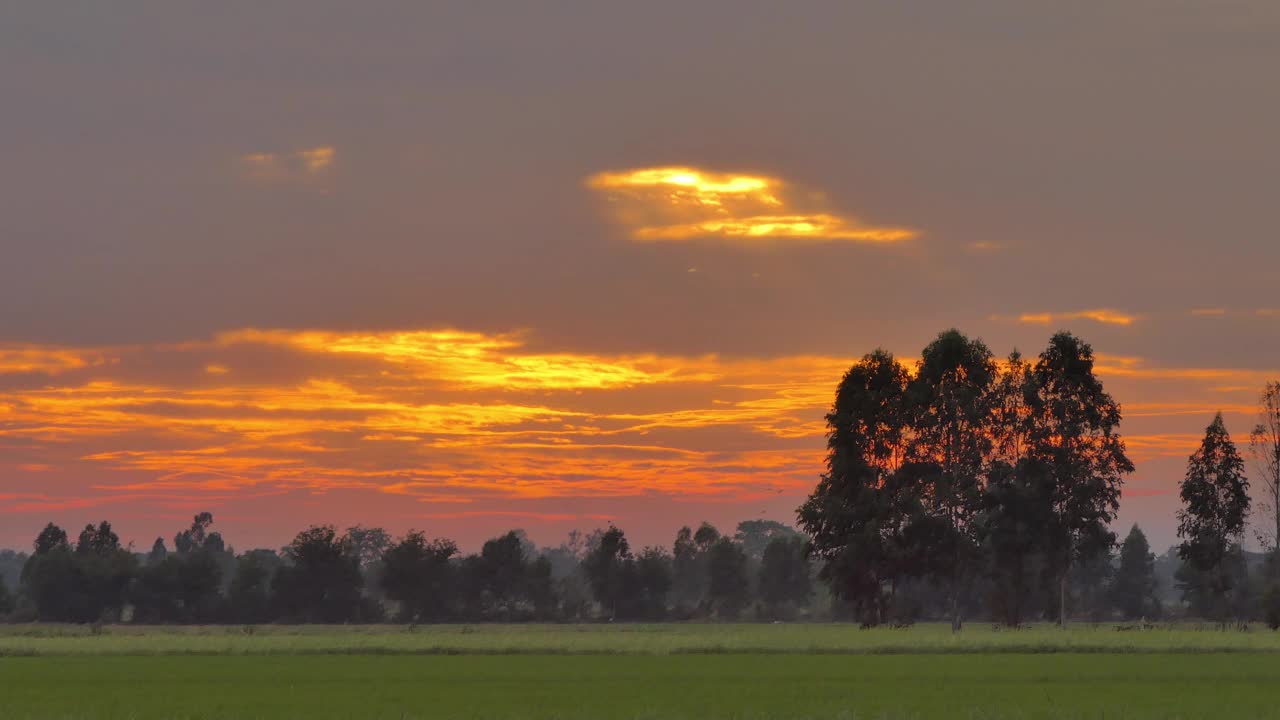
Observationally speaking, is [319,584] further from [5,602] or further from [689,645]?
[689,645]

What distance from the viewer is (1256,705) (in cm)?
4406

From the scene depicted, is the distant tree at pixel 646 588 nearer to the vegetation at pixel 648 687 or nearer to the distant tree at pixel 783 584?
the distant tree at pixel 783 584

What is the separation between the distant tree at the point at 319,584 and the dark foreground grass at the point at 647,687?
98707mm

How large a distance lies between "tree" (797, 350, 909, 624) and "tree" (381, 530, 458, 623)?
75.8 metres

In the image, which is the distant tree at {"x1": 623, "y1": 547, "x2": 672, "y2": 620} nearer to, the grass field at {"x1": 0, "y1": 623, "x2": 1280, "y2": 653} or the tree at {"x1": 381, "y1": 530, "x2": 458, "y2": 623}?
the tree at {"x1": 381, "y1": 530, "x2": 458, "y2": 623}

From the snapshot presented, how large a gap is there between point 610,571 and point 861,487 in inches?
3100

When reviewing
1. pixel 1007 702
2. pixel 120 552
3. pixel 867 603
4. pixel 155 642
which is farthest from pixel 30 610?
pixel 1007 702

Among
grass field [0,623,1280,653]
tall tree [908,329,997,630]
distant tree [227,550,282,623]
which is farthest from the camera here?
distant tree [227,550,282,623]

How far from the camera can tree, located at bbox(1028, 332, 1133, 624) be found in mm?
112062

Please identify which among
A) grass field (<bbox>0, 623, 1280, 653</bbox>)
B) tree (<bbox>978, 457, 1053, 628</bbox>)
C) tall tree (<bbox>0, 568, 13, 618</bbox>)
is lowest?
tall tree (<bbox>0, 568, 13, 618</bbox>)

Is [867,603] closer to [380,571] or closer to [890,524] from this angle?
[890,524]

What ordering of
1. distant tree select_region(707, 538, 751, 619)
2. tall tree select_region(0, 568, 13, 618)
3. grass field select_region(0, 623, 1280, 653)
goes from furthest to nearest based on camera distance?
distant tree select_region(707, 538, 751, 619) → tall tree select_region(0, 568, 13, 618) → grass field select_region(0, 623, 1280, 653)

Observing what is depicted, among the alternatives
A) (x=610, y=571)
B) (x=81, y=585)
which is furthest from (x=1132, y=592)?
(x=81, y=585)

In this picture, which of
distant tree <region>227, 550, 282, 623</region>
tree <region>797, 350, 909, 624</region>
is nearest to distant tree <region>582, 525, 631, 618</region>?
distant tree <region>227, 550, 282, 623</region>
